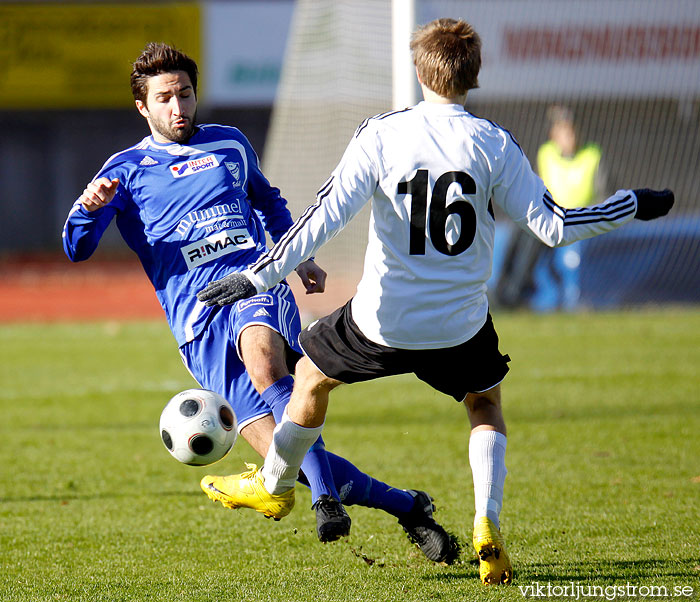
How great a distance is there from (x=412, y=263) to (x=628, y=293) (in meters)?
10.3

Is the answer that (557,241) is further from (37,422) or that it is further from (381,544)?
(37,422)

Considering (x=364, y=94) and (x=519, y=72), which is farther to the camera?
(x=519, y=72)

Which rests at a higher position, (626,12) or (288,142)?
(626,12)

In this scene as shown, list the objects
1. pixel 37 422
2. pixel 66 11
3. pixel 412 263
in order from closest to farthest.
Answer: pixel 412 263, pixel 37 422, pixel 66 11

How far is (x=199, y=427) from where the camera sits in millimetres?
3869

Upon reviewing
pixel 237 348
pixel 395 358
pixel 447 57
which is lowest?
pixel 237 348

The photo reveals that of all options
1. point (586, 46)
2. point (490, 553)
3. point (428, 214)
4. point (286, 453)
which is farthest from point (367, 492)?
point (586, 46)

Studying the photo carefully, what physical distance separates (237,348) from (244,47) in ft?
68.3

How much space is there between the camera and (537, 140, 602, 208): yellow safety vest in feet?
41.3

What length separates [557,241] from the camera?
132 inches

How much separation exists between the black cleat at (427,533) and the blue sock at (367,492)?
0.04 m

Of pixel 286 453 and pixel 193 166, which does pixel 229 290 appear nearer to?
pixel 286 453

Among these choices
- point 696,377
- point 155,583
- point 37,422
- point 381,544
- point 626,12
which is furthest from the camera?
point 626,12

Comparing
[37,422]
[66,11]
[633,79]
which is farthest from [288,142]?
[66,11]
